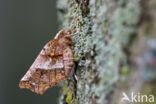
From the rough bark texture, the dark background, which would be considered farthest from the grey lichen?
the dark background

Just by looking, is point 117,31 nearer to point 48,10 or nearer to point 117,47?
point 117,47

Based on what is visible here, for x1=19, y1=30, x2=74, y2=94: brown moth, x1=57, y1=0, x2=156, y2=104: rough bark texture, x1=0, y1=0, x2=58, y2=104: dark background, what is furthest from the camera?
x1=0, y1=0, x2=58, y2=104: dark background

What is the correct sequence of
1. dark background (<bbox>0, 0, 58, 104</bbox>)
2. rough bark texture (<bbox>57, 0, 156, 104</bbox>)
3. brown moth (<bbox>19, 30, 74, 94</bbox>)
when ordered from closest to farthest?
rough bark texture (<bbox>57, 0, 156, 104</bbox>)
brown moth (<bbox>19, 30, 74, 94</bbox>)
dark background (<bbox>0, 0, 58, 104</bbox>)

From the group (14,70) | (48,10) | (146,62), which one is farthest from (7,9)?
(146,62)

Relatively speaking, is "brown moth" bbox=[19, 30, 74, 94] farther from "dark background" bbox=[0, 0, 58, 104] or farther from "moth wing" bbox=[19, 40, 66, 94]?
"dark background" bbox=[0, 0, 58, 104]

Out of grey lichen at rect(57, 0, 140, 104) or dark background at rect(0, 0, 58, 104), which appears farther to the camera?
dark background at rect(0, 0, 58, 104)

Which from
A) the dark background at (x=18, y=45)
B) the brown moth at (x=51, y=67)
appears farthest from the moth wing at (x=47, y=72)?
the dark background at (x=18, y=45)
